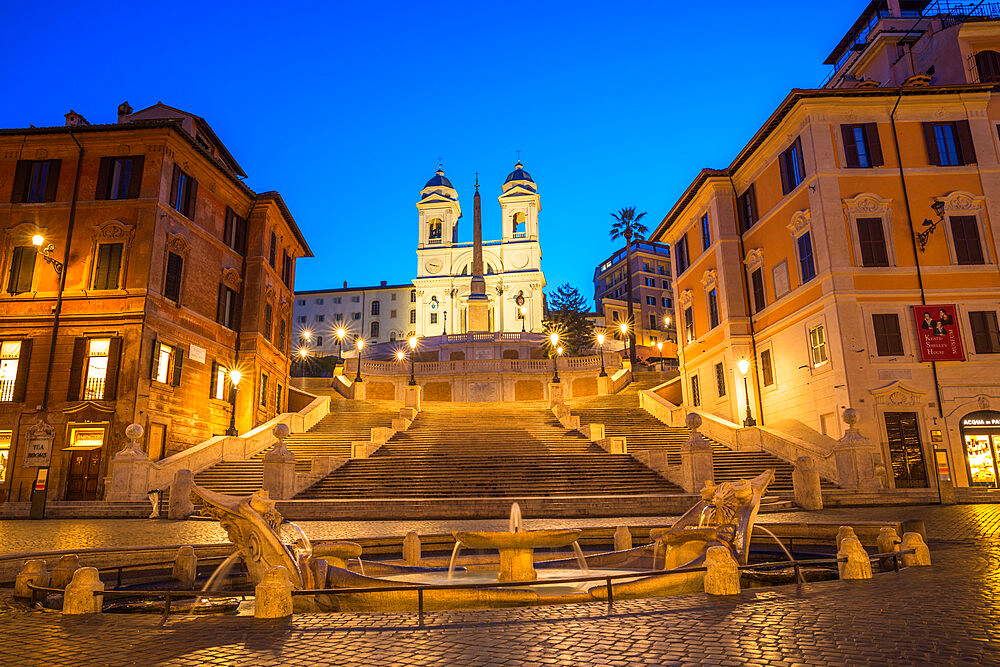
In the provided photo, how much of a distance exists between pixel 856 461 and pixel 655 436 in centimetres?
948

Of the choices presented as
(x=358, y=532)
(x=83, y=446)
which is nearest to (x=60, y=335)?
(x=83, y=446)

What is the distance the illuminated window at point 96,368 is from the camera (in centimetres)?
2491

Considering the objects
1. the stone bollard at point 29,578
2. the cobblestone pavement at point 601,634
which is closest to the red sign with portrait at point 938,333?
the cobblestone pavement at point 601,634

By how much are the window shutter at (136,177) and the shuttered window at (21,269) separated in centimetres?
450

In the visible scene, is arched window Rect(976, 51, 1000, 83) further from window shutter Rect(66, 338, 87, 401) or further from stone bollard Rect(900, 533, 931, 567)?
window shutter Rect(66, 338, 87, 401)

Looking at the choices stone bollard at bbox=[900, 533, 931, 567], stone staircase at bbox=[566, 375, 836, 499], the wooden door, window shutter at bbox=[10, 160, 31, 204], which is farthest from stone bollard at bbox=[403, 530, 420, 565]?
window shutter at bbox=[10, 160, 31, 204]

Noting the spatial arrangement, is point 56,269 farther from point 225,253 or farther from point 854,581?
point 854,581

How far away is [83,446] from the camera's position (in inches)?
959

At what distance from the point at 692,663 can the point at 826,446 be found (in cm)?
2167

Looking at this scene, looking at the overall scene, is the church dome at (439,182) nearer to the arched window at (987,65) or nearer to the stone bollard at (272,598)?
the arched window at (987,65)

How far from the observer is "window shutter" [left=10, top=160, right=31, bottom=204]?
27.5 meters

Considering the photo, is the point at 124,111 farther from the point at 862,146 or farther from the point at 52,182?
the point at 862,146

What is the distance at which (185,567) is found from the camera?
374 inches

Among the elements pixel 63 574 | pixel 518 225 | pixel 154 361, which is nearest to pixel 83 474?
pixel 154 361
